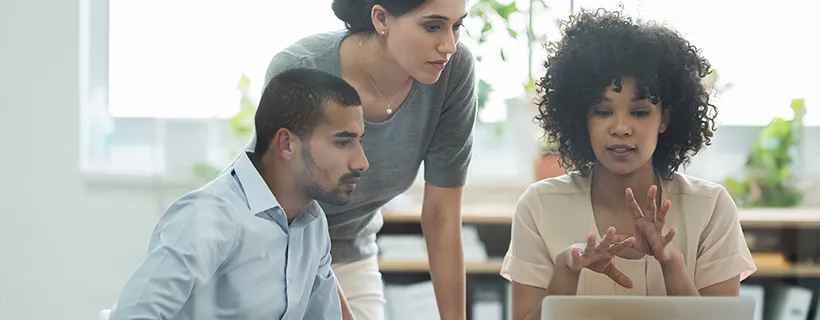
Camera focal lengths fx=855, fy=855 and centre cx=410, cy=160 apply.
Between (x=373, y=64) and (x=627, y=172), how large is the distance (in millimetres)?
344

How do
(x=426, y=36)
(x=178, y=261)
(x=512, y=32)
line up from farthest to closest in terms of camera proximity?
(x=512, y=32), (x=426, y=36), (x=178, y=261)

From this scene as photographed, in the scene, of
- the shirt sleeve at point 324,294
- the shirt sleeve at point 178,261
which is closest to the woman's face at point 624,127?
the shirt sleeve at point 324,294

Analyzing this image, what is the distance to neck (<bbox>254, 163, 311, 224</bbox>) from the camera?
0.93 metres

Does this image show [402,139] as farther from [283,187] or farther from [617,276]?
[617,276]

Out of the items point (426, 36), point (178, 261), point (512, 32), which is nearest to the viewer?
point (178, 261)

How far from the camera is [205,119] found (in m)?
1.05

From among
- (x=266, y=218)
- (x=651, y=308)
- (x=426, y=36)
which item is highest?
(x=426, y=36)

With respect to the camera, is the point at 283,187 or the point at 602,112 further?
the point at 602,112

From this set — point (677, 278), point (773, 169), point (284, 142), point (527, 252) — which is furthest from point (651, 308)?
point (284, 142)

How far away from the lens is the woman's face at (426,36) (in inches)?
38.4

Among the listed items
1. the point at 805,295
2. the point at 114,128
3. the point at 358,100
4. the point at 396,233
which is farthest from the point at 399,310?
the point at 805,295

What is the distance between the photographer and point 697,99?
3.46 ft

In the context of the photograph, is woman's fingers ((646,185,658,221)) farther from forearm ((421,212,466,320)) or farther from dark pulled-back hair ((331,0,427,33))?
dark pulled-back hair ((331,0,427,33))

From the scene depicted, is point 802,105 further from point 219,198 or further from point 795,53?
point 219,198
